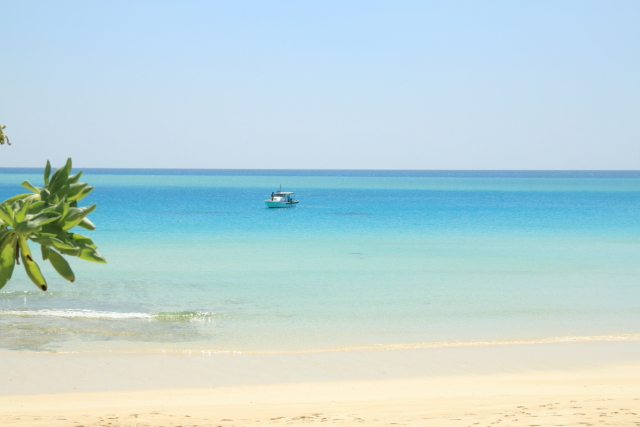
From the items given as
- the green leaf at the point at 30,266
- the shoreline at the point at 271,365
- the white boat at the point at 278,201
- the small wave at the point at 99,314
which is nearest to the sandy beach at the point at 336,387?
the shoreline at the point at 271,365

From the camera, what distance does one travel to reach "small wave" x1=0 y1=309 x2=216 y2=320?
15.4 metres

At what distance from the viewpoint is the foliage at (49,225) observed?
220 centimetres

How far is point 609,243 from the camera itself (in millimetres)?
34594

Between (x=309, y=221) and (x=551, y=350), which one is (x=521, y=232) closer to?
(x=309, y=221)

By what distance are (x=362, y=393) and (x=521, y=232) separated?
33.7 meters

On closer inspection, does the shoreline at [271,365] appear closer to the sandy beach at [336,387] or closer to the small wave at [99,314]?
the sandy beach at [336,387]

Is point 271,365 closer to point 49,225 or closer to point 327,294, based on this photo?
point 327,294

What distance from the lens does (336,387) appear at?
400 inches

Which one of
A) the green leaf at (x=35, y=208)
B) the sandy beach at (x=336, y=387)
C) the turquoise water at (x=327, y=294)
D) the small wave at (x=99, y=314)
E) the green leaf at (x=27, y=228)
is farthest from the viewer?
the small wave at (x=99, y=314)

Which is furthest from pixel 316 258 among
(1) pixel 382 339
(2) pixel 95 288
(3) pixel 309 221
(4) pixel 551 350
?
(3) pixel 309 221

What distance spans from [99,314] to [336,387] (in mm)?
7944

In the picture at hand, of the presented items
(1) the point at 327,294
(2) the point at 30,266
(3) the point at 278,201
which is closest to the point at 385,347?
(1) the point at 327,294

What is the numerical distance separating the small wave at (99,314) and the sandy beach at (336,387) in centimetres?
365

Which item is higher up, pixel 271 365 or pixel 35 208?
Result: pixel 35 208
